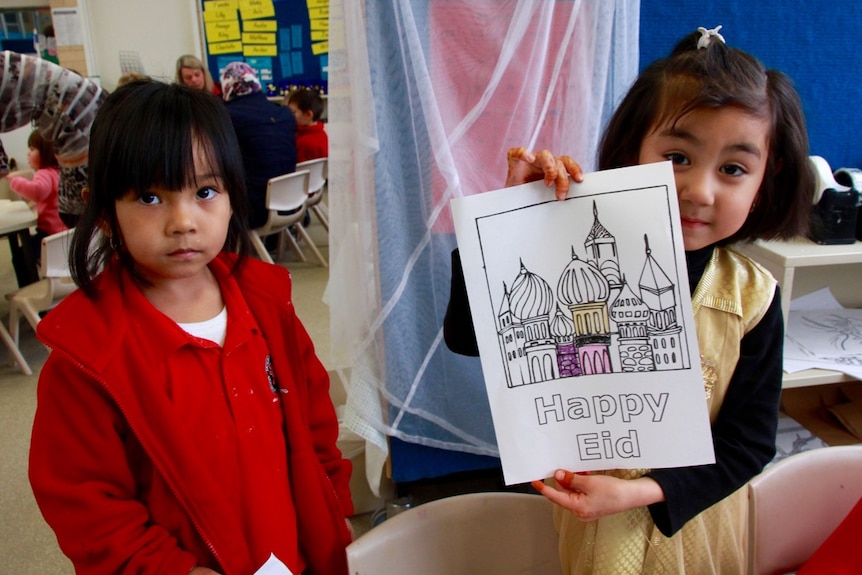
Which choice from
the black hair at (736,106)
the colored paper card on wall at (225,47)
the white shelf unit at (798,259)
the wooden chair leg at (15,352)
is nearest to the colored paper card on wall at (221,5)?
the colored paper card on wall at (225,47)

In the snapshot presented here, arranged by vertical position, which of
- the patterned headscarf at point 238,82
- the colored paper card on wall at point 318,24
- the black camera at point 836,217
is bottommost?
the black camera at point 836,217

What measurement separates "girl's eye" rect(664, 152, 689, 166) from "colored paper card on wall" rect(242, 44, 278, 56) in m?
4.74

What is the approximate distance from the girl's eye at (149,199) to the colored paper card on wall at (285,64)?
4556 mm

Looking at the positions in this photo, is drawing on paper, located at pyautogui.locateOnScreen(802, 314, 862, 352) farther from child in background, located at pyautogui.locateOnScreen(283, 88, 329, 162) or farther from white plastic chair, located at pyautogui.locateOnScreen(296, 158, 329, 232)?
child in background, located at pyautogui.locateOnScreen(283, 88, 329, 162)

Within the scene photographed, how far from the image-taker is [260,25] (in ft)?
15.5

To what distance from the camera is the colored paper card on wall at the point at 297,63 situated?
4844 millimetres

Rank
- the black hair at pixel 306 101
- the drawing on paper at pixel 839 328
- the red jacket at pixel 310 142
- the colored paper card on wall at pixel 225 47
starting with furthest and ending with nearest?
the colored paper card on wall at pixel 225 47 < the red jacket at pixel 310 142 < the black hair at pixel 306 101 < the drawing on paper at pixel 839 328

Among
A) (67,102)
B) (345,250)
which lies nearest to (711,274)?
(345,250)

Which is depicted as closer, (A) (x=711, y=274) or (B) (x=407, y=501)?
(A) (x=711, y=274)

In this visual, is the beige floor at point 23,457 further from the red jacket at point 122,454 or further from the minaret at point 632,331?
the minaret at point 632,331

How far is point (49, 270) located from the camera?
2412 mm

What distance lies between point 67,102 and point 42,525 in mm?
1285

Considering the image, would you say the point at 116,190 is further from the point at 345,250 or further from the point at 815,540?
the point at 815,540

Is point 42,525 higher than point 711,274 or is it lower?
lower
